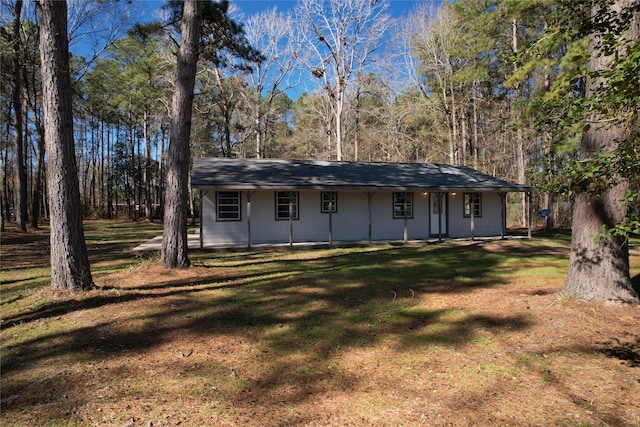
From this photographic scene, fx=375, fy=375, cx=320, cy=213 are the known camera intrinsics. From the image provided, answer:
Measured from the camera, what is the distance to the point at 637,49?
2133 millimetres

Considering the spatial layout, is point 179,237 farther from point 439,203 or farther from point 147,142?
point 147,142

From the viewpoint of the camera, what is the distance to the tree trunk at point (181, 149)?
27.7 ft

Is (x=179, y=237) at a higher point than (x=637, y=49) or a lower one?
lower

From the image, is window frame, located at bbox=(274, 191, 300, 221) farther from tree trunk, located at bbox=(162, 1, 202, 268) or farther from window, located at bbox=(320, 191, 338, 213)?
tree trunk, located at bbox=(162, 1, 202, 268)

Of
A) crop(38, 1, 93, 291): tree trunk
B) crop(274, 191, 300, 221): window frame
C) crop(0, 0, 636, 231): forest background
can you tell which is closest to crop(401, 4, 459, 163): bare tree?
crop(0, 0, 636, 231): forest background

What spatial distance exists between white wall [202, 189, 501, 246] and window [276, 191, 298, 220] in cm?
18

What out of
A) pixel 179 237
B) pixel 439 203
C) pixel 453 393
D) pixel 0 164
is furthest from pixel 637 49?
pixel 0 164

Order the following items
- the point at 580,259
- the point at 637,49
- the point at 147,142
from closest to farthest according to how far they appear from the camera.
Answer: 1. the point at 637,49
2. the point at 580,259
3. the point at 147,142

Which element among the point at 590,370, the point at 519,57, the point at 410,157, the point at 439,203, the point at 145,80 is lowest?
the point at 590,370

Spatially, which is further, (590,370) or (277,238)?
(277,238)

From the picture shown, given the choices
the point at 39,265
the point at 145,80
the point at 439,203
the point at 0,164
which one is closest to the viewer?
the point at 39,265

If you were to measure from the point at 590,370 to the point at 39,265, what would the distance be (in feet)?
39.8

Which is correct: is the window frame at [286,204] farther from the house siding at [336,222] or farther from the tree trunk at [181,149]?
the tree trunk at [181,149]

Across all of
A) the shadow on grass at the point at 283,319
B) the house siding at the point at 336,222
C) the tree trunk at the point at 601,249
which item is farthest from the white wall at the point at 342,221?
the tree trunk at the point at 601,249
